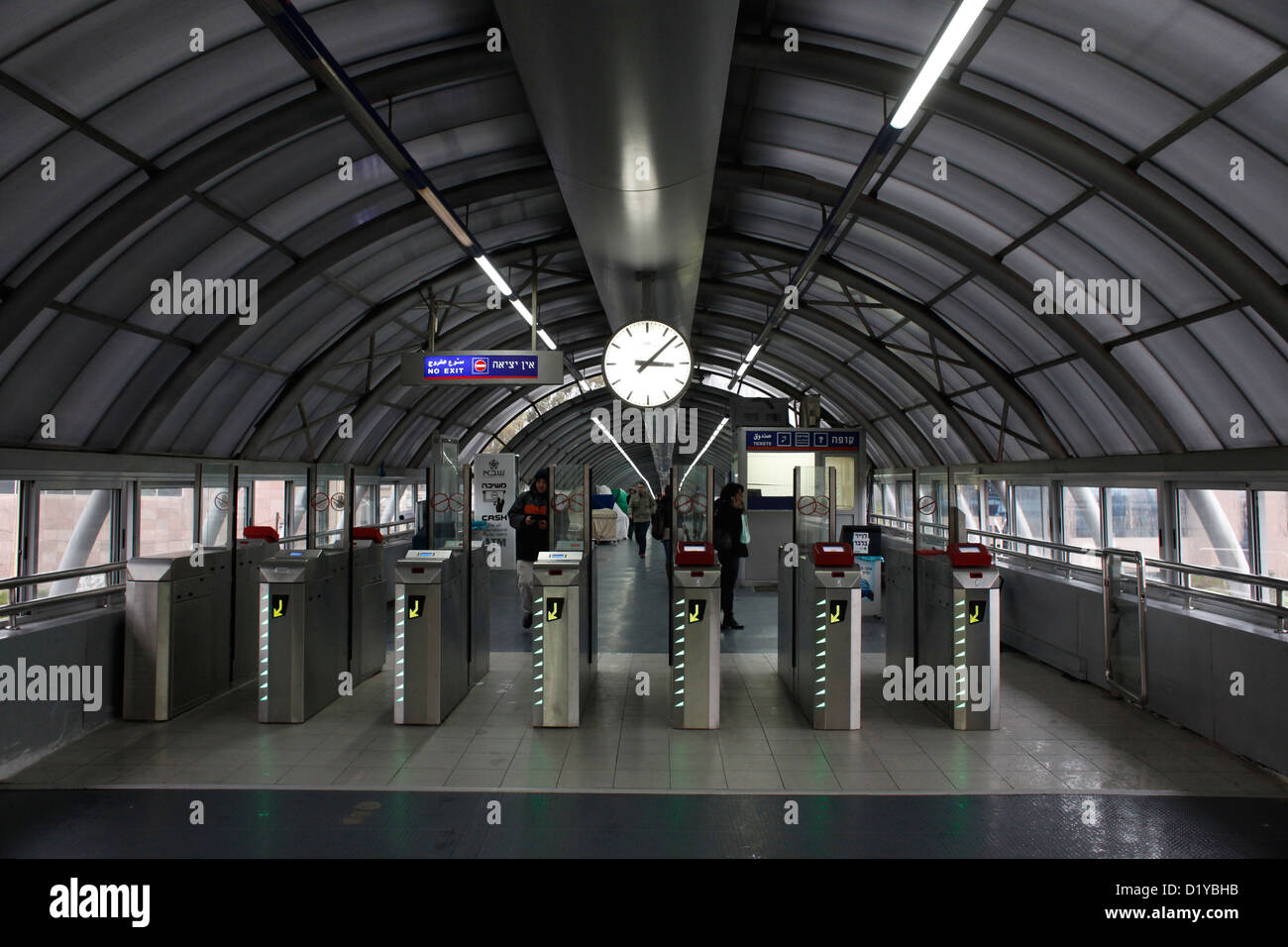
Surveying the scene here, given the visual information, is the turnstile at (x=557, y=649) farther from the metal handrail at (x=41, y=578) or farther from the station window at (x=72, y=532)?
the station window at (x=72, y=532)

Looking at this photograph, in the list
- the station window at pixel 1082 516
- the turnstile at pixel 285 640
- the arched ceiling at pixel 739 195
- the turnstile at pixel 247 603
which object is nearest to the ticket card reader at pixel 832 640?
the arched ceiling at pixel 739 195

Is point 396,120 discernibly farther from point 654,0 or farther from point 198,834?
point 198,834

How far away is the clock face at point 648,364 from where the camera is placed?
7.68 meters

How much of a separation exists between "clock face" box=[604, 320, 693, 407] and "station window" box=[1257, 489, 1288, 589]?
21.2ft

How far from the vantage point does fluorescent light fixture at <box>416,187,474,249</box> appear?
26.0 ft

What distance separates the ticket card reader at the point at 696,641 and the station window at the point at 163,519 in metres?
7.66

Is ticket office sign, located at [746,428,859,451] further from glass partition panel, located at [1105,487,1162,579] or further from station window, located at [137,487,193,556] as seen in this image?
station window, located at [137,487,193,556]

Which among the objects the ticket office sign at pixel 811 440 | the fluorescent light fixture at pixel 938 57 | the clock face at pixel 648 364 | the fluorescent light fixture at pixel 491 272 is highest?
the fluorescent light fixture at pixel 491 272

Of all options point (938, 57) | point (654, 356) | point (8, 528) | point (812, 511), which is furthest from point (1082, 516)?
point (8, 528)

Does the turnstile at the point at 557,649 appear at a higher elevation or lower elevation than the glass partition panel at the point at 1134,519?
lower

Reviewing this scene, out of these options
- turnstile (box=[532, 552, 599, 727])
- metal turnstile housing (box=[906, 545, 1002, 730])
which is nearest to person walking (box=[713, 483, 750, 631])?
metal turnstile housing (box=[906, 545, 1002, 730])

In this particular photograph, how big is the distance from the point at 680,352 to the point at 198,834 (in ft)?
18.4

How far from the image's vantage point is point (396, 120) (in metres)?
8.42
